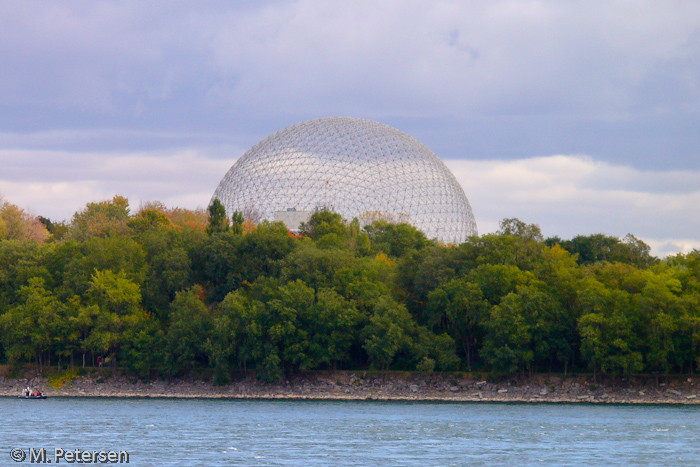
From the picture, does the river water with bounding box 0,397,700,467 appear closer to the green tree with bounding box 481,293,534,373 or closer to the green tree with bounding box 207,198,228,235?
the green tree with bounding box 481,293,534,373

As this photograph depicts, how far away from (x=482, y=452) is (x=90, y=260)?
40.5 metres

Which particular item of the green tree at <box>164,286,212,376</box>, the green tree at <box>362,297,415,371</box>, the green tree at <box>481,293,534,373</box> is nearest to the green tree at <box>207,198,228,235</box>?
the green tree at <box>164,286,212,376</box>

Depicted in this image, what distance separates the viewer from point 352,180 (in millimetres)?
102188

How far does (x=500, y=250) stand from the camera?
64.9 m

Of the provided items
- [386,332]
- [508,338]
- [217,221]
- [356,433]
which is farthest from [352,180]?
[356,433]

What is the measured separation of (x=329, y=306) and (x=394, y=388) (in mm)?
7054

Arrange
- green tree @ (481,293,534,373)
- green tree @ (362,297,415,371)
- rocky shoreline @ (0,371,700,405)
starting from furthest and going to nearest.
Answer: green tree @ (362,297,415,371) → green tree @ (481,293,534,373) → rocky shoreline @ (0,371,700,405)

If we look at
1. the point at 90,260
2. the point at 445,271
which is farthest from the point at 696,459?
the point at 90,260

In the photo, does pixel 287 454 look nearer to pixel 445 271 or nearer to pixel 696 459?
pixel 696 459

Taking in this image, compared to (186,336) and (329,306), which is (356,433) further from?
(186,336)

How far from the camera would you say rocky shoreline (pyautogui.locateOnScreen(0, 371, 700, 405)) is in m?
58.1

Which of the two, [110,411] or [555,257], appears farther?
[555,257]

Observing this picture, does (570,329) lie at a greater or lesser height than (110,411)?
greater

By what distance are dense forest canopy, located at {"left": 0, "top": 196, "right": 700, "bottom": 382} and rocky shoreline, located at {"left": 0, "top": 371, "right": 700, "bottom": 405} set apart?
983 mm
